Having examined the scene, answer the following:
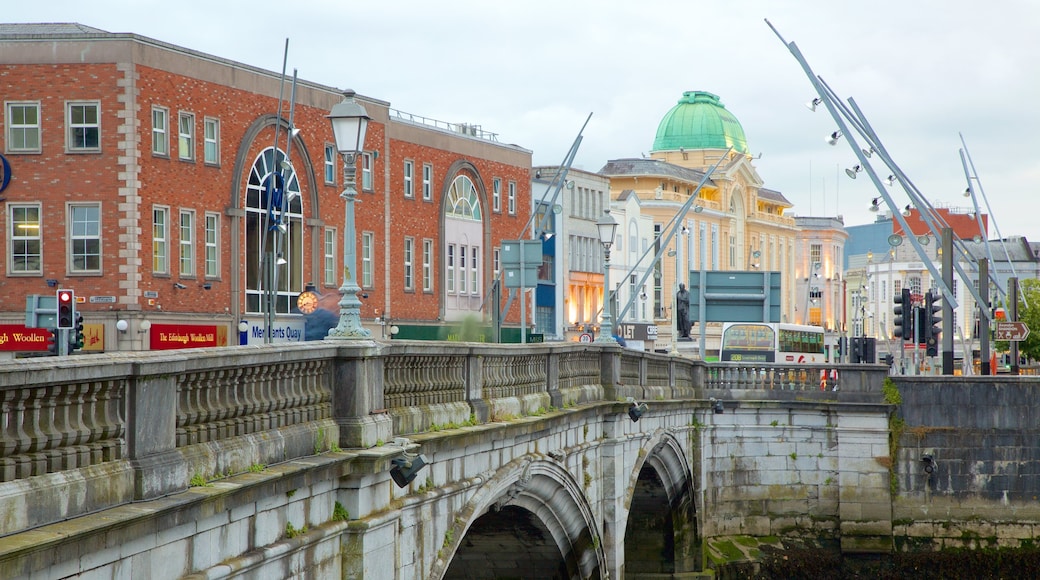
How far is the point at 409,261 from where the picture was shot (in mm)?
57375

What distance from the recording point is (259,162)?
46.8 m

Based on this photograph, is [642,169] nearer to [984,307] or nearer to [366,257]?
[366,257]

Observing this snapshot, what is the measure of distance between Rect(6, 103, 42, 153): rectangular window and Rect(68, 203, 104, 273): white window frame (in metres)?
1.91

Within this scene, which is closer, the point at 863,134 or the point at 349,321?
the point at 349,321

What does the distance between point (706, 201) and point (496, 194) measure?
41.1 meters

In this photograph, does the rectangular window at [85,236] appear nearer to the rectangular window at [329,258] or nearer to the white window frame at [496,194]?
the rectangular window at [329,258]

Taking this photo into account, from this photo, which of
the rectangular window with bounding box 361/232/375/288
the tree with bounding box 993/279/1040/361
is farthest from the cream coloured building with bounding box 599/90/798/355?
the rectangular window with bounding box 361/232/375/288

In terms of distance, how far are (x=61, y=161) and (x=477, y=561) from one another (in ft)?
76.9

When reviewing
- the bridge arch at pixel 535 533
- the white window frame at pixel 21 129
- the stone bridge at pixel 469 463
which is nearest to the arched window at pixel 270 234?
the white window frame at pixel 21 129

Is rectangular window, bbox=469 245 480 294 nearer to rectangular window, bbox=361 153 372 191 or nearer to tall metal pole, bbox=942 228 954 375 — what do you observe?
rectangular window, bbox=361 153 372 191

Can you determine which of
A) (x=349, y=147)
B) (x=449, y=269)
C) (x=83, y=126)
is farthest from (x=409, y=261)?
(x=349, y=147)

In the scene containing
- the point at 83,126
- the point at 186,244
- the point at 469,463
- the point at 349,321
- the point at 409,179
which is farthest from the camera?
the point at 409,179

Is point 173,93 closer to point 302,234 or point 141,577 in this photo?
point 302,234

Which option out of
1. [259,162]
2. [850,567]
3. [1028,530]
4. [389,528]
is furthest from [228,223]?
[389,528]
